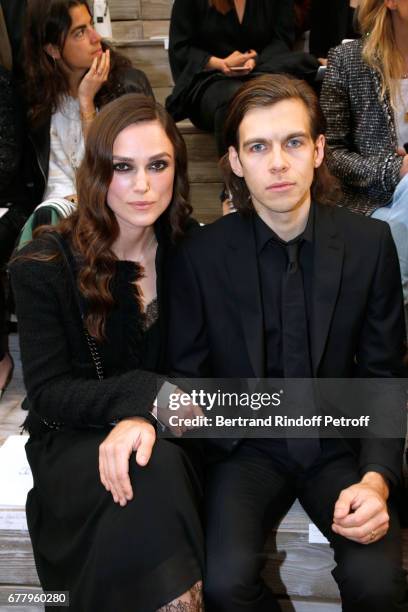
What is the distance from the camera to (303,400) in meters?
1.51

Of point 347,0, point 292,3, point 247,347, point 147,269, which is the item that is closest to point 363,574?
point 247,347

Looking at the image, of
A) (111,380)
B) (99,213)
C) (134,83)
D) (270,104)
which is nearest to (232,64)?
(134,83)

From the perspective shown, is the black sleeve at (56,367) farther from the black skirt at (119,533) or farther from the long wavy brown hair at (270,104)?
the long wavy brown hair at (270,104)

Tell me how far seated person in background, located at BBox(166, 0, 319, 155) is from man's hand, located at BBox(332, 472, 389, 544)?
147 cm

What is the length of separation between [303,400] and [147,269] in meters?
0.43

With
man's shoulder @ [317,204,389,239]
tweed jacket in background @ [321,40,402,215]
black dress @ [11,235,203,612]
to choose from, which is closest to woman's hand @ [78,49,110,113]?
tweed jacket in background @ [321,40,402,215]

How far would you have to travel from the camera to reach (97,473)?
1.38m

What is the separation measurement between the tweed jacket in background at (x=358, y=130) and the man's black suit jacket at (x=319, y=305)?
577mm

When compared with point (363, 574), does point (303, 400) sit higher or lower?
higher

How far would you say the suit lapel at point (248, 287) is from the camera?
1.47m

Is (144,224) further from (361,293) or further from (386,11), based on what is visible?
(386,11)

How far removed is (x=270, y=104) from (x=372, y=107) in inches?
28.7

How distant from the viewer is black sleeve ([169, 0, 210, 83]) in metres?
2.54

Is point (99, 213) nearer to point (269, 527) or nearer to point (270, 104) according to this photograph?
point (270, 104)
